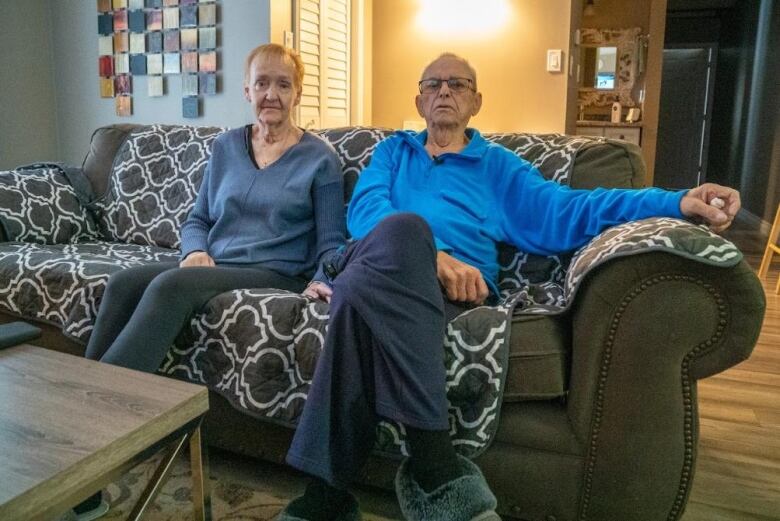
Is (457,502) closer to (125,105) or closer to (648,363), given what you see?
(648,363)

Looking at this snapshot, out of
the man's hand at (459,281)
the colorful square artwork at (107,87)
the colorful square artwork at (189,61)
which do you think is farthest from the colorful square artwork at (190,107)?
the man's hand at (459,281)

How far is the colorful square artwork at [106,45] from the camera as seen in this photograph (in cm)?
340

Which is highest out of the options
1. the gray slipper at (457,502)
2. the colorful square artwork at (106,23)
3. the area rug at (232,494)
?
the colorful square artwork at (106,23)

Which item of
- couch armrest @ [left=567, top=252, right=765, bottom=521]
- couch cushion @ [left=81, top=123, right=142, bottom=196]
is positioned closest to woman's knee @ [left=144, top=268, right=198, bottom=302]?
couch armrest @ [left=567, top=252, right=765, bottom=521]

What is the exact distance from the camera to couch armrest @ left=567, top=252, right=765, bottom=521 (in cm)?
119

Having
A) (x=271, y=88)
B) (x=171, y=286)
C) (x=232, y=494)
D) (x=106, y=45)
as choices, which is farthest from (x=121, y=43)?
(x=232, y=494)

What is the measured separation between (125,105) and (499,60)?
205cm

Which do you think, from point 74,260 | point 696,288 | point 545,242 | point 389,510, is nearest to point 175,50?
point 74,260

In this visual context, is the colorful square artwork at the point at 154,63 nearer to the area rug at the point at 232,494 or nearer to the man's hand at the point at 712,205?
the area rug at the point at 232,494

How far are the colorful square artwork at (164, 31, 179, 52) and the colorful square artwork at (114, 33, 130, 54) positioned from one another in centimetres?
26

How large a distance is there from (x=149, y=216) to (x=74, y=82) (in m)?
1.72

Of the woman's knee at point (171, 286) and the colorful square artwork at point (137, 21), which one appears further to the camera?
the colorful square artwork at point (137, 21)

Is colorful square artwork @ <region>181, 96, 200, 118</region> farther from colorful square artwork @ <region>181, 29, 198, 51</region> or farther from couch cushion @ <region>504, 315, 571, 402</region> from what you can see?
couch cushion @ <region>504, 315, 571, 402</region>

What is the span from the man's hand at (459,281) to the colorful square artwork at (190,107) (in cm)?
226
